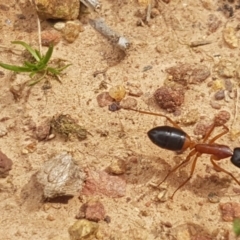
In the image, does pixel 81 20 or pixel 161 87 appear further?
pixel 81 20

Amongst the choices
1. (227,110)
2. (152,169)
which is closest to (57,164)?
(152,169)

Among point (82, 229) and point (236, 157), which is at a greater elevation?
point (236, 157)

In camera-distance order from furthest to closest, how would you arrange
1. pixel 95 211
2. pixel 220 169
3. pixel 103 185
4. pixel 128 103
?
1. pixel 128 103
2. pixel 220 169
3. pixel 103 185
4. pixel 95 211

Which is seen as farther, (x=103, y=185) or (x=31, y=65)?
(x=31, y=65)

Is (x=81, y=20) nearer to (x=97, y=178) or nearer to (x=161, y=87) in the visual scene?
(x=161, y=87)

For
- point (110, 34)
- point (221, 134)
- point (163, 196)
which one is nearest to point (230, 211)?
point (163, 196)

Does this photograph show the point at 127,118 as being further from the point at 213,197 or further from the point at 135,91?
the point at 213,197

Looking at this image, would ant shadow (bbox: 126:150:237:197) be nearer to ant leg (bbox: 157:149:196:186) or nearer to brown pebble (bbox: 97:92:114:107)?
ant leg (bbox: 157:149:196:186)
